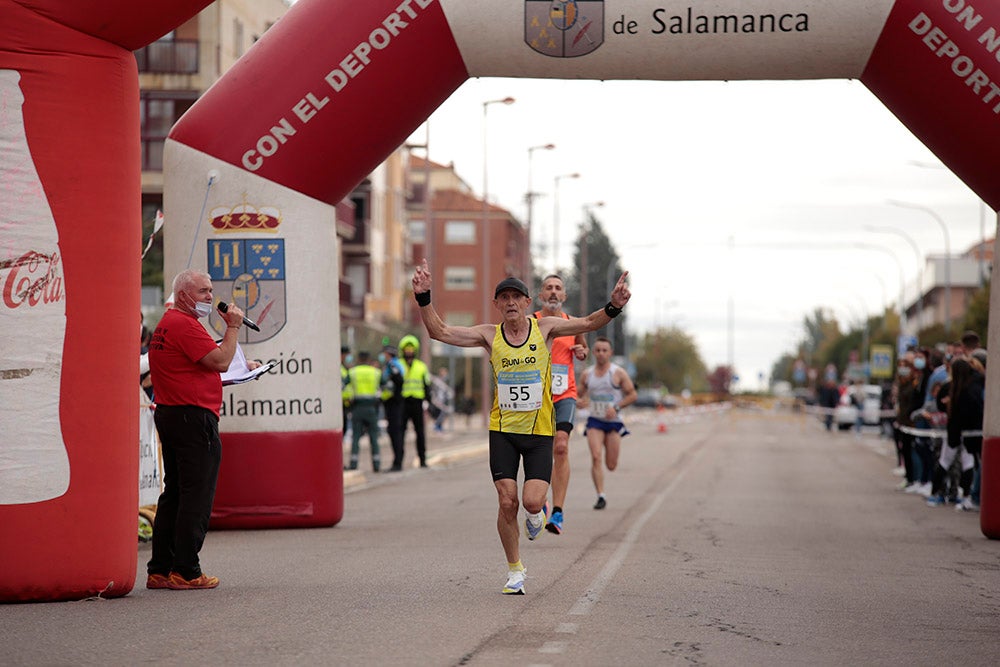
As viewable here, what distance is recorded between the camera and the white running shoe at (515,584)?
10.0 metres

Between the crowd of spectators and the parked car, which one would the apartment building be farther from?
the crowd of spectators

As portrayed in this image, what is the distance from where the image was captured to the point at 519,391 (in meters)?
10.3

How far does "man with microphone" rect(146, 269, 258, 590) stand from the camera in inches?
415

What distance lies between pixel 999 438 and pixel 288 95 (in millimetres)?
6974

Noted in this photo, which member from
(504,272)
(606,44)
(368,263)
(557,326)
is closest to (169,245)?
(606,44)

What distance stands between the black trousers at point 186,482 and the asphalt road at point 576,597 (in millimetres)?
309

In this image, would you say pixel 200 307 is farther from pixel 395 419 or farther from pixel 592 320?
pixel 395 419

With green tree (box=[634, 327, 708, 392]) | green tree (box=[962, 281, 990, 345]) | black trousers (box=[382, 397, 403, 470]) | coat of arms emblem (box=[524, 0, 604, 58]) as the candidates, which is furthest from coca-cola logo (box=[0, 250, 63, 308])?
green tree (box=[634, 327, 708, 392])

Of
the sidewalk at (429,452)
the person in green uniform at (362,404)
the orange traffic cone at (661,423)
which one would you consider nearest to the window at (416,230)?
the orange traffic cone at (661,423)

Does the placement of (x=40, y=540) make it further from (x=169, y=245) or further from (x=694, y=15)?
(x=694, y=15)

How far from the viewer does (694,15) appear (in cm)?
1415

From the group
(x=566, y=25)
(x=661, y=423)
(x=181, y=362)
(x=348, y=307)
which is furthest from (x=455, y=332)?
(x=348, y=307)

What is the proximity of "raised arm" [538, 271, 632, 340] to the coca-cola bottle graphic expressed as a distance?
10.1ft

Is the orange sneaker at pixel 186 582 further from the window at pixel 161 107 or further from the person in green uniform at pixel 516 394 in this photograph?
the window at pixel 161 107
